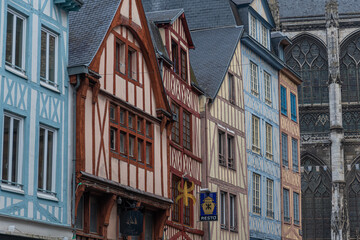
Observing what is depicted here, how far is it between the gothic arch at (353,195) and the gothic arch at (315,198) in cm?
130

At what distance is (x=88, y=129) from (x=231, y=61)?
1117 cm

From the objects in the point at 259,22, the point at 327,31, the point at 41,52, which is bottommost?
the point at 41,52

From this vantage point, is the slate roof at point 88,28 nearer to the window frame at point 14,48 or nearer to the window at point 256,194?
the window frame at point 14,48

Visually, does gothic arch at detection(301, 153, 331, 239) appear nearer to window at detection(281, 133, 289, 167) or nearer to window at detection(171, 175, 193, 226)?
window at detection(281, 133, 289, 167)

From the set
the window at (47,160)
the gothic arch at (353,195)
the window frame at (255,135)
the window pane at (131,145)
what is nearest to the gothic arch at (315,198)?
the gothic arch at (353,195)

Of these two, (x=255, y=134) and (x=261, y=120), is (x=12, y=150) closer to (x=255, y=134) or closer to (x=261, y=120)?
(x=255, y=134)

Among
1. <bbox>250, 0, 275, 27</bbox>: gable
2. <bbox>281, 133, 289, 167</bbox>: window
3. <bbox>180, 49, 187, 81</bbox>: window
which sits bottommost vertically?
<bbox>281, 133, 289, 167</bbox>: window

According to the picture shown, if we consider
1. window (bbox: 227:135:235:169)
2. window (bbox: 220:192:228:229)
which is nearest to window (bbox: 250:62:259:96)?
window (bbox: 227:135:235:169)

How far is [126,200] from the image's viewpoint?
19.7 meters

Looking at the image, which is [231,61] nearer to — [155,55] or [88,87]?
[155,55]

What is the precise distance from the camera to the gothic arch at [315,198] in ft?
170

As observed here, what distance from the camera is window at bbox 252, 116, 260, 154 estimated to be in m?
30.0

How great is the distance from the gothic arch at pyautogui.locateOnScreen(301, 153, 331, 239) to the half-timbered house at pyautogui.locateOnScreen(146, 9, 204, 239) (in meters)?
28.0

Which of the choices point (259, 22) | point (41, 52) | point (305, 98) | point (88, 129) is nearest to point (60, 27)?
point (41, 52)
